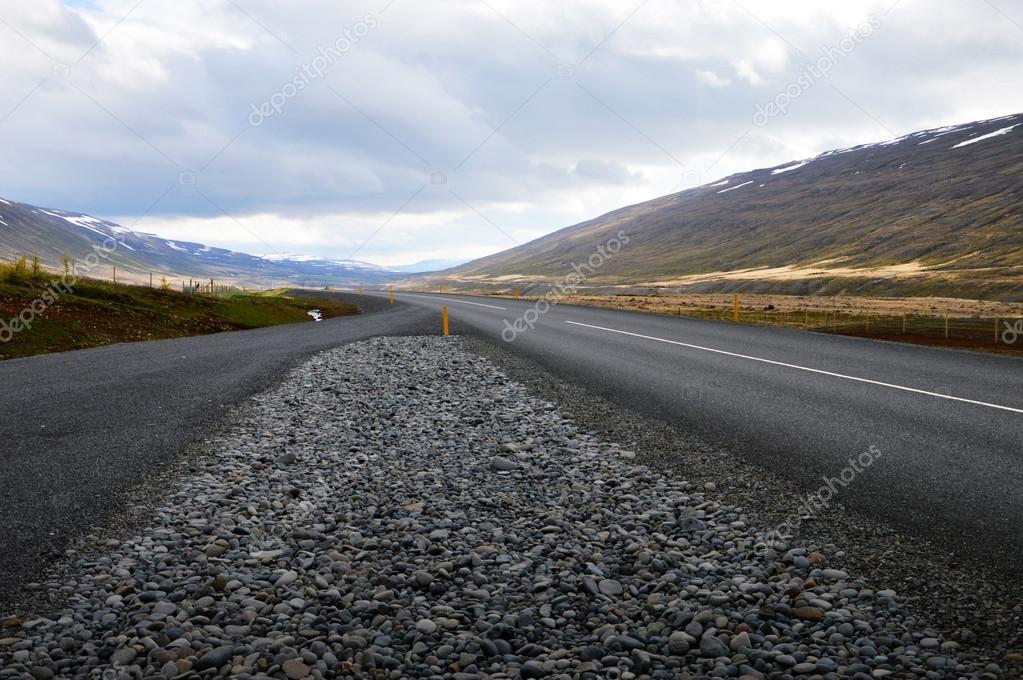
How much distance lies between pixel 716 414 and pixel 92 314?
26148 millimetres

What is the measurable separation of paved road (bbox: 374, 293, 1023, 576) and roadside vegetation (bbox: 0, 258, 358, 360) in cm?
1552

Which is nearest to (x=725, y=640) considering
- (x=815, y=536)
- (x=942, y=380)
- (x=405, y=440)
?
(x=815, y=536)

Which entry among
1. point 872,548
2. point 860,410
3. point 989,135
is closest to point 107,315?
point 860,410

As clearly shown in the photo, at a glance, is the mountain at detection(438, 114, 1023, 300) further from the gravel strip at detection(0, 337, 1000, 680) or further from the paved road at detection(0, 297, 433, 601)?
the gravel strip at detection(0, 337, 1000, 680)

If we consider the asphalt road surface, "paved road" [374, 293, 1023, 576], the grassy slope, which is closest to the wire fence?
"paved road" [374, 293, 1023, 576]

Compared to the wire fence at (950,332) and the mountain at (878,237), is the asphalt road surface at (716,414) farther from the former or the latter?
the mountain at (878,237)

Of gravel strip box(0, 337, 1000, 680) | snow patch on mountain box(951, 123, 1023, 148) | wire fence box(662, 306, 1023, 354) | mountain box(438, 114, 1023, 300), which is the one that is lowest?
gravel strip box(0, 337, 1000, 680)

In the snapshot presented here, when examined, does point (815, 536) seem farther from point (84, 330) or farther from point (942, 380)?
point (84, 330)

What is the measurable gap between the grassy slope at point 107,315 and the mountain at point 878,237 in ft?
248

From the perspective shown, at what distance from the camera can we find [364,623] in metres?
4.38

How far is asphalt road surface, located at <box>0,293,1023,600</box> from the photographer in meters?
5.84

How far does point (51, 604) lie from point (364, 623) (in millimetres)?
2282

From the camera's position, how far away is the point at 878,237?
420 ft

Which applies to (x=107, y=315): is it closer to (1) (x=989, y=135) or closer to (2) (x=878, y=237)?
(2) (x=878, y=237)
